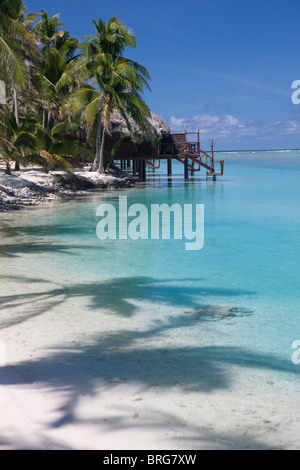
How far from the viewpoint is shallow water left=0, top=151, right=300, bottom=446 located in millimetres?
4086

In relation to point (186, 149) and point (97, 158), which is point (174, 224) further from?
point (186, 149)

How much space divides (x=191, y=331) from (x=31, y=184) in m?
15.6

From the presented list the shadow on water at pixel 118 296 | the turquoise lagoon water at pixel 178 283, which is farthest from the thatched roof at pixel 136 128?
the shadow on water at pixel 118 296

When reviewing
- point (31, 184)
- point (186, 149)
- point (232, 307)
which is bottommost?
point (232, 307)

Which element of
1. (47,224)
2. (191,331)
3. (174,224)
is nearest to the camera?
(191,331)

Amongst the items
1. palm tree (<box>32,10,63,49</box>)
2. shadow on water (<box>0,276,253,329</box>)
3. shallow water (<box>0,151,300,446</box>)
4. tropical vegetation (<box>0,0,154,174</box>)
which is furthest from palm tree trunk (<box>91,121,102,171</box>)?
shadow on water (<box>0,276,253,329</box>)

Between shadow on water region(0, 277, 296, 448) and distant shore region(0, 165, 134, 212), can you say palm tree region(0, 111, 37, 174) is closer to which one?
distant shore region(0, 165, 134, 212)

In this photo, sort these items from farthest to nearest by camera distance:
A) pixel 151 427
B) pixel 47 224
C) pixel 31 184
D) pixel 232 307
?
1. pixel 31 184
2. pixel 47 224
3. pixel 232 307
4. pixel 151 427

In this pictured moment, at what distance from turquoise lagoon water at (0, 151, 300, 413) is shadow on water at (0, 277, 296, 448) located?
0.09 feet

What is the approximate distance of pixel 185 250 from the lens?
32.5 ft

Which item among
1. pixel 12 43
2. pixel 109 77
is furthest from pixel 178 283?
pixel 109 77

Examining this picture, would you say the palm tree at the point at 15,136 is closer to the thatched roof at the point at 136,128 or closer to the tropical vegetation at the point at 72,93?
the tropical vegetation at the point at 72,93

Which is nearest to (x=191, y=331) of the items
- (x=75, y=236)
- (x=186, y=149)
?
(x=75, y=236)

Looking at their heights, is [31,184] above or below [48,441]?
above
